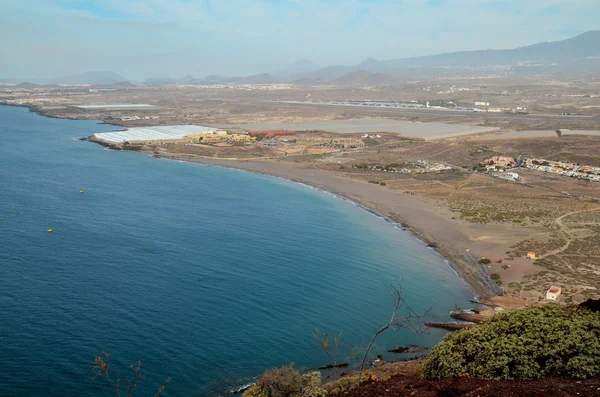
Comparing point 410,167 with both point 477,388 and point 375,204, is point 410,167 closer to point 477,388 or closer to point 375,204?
point 375,204

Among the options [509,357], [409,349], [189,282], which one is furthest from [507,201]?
[509,357]

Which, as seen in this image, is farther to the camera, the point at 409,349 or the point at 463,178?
the point at 463,178

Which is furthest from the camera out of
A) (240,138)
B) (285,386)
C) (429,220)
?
(240,138)

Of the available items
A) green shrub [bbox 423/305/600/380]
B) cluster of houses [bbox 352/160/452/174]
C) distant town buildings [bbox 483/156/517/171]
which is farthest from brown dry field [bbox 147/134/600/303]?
green shrub [bbox 423/305/600/380]

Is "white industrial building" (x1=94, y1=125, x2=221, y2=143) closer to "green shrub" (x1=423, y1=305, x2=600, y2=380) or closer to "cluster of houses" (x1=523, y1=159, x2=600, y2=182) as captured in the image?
"cluster of houses" (x1=523, y1=159, x2=600, y2=182)

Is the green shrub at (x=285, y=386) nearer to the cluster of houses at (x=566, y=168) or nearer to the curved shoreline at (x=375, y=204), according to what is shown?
the curved shoreline at (x=375, y=204)

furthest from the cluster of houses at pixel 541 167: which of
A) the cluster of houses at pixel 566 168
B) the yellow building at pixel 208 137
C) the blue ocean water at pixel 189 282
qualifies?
the yellow building at pixel 208 137
